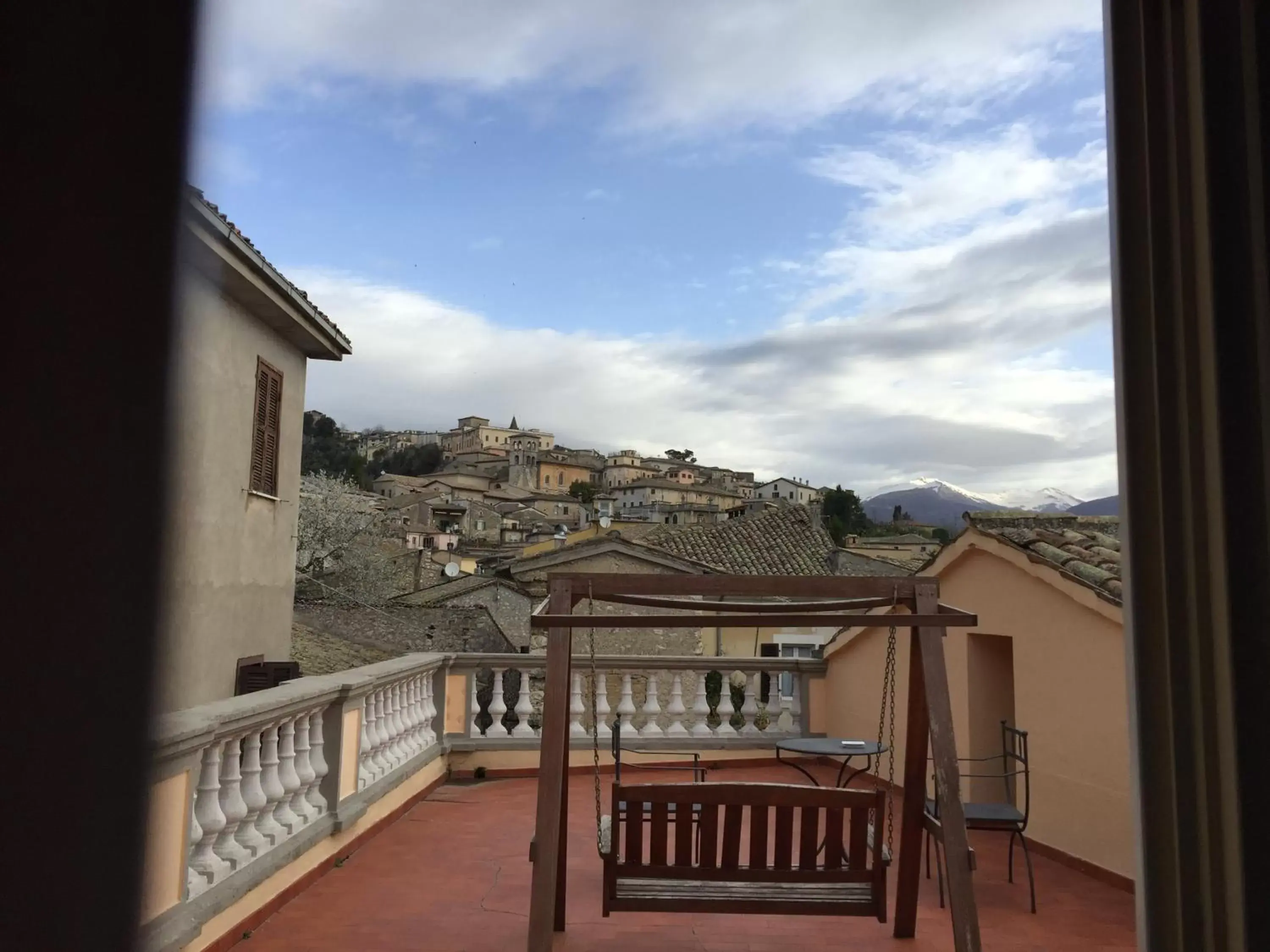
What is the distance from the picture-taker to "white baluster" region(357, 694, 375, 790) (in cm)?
498

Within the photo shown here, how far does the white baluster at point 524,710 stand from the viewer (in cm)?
698

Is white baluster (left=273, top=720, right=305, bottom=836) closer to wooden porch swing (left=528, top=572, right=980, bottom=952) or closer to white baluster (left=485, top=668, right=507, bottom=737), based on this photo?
wooden porch swing (left=528, top=572, right=980, bottom=952)

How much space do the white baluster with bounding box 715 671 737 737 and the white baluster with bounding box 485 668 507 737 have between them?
173cm

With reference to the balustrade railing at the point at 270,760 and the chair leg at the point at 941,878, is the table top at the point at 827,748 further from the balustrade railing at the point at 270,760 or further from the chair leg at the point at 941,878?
the balustrade railing at the point at 270,760

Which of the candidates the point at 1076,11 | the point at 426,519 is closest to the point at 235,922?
the point at 1076,11

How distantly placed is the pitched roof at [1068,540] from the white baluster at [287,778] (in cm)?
385

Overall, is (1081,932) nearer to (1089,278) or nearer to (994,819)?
(994,819)

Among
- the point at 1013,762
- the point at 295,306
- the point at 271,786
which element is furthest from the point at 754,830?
the point at 295,306

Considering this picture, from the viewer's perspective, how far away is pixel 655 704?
7188 millimetres

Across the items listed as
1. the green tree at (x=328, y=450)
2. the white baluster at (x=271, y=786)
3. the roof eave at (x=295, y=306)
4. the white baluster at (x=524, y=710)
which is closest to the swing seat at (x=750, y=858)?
the white baluster at (x=271, y=786)

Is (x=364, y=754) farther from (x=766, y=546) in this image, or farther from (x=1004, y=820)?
(x=766, y=546)

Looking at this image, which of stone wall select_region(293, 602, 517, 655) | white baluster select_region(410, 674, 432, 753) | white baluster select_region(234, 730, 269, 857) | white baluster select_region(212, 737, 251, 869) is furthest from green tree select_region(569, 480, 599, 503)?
white baluster select_region(212, 737, 251, 869)

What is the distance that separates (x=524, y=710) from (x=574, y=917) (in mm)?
3103

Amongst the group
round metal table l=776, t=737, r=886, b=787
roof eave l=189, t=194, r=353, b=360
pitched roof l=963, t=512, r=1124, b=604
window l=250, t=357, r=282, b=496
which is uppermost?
roof eave l=189, t=194, r=353, b=360
